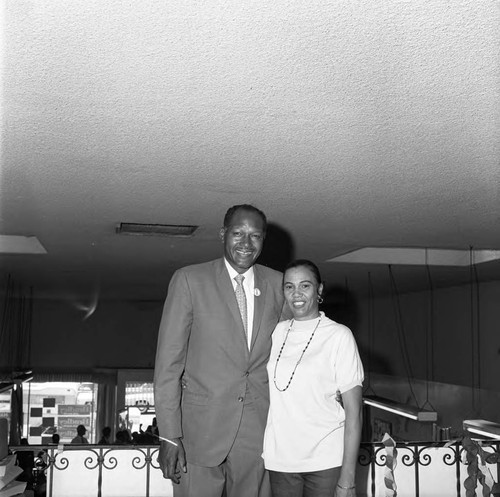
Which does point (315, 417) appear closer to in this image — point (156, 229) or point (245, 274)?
point (245, 274)

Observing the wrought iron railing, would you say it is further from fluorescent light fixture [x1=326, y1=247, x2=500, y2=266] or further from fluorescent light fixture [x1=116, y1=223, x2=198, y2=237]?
fluorescent light fixture [x1=326, y1=247, x2=500, y2=266]

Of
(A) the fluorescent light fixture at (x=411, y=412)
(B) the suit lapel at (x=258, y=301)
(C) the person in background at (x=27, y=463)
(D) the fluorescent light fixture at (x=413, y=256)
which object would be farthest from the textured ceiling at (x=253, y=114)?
(C) the person in background at (x=27, y=463)

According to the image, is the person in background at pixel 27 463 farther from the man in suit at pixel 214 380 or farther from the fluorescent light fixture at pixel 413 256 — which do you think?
the man in suit at pixel 214 380

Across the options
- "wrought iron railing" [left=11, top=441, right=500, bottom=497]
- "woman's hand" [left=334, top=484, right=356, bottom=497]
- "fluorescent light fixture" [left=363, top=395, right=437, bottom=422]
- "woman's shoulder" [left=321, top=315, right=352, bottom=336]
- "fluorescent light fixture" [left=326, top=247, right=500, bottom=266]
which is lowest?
"wrought iron railing" [left=11, top=441, right=500, bottom=497]

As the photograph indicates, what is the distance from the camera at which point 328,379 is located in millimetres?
2281

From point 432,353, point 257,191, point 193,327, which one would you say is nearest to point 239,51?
point 193,327

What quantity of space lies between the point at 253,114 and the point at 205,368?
3.25 ft

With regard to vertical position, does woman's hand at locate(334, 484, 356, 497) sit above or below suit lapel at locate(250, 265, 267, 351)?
below

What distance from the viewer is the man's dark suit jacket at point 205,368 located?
7.61 feet

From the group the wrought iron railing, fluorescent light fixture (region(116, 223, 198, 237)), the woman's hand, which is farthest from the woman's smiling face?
fluorescent light fixture (region(116, 223, 198, 237))

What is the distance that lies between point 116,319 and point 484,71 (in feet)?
41.3

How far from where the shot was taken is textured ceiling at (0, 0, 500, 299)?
6.18 feet

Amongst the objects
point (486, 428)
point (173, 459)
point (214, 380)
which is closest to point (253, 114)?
point (214, 380)

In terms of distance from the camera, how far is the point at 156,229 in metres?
5.28
